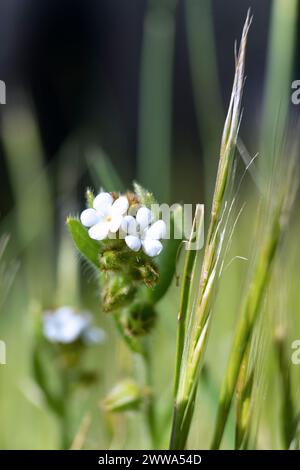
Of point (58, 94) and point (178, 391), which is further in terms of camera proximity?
point (58, 94)

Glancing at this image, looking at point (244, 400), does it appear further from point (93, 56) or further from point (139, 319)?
point (93, 56)

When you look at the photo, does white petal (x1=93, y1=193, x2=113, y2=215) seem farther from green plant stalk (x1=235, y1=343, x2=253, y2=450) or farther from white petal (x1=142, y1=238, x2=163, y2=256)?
green plant stalk (x1=235, y1=343, x2=253, y2=450)

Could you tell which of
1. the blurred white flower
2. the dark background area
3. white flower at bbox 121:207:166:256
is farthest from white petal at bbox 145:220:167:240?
the dark background area

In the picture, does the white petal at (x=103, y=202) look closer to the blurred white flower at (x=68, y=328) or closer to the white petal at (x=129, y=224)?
the white petal at (x=129, y=224)

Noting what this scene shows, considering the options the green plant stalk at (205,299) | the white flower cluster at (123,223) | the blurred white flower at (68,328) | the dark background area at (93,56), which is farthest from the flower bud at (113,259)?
the dark background area at (93,56)

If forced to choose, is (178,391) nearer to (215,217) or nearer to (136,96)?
(215,217)

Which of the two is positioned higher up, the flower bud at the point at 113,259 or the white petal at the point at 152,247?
the white petal at the point at 152,247

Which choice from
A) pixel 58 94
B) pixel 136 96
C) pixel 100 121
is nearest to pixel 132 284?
pixel 100 121
